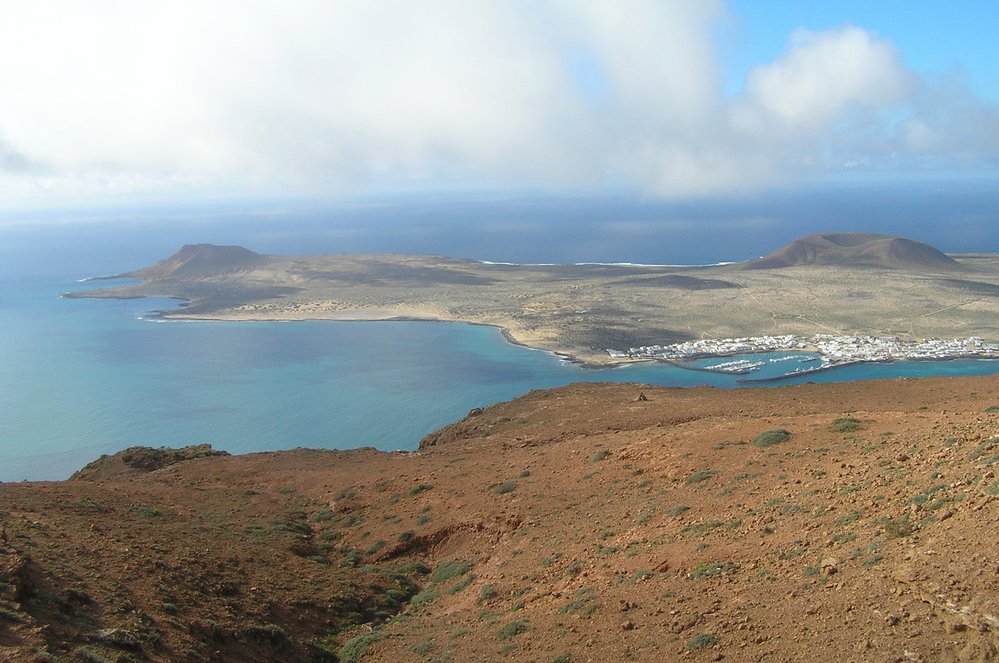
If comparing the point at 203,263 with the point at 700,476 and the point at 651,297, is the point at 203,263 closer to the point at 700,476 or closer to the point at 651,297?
the point at 651,297

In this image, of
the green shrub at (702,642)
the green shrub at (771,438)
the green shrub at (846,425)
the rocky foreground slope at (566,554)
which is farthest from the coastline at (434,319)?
the green shrub at (702,642)

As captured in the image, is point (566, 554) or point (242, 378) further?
point (242, 378)

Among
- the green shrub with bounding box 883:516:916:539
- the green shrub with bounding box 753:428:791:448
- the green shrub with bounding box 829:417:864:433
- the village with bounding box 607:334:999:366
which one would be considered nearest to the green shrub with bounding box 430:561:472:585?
the green shrub with bounding box 753:428:791:448

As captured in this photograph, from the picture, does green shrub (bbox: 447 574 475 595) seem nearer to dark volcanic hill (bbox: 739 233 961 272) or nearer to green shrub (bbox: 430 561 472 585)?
green shrub (bbox: 430 561 472 585)

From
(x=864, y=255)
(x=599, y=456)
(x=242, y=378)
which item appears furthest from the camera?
(x=864, y=255)

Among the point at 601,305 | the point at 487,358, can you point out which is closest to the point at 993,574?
the point at 487,358

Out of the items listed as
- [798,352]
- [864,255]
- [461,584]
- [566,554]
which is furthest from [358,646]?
[864,255]

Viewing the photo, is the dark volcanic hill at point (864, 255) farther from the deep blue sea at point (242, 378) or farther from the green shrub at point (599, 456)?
the green shrub at point (599, 456)
